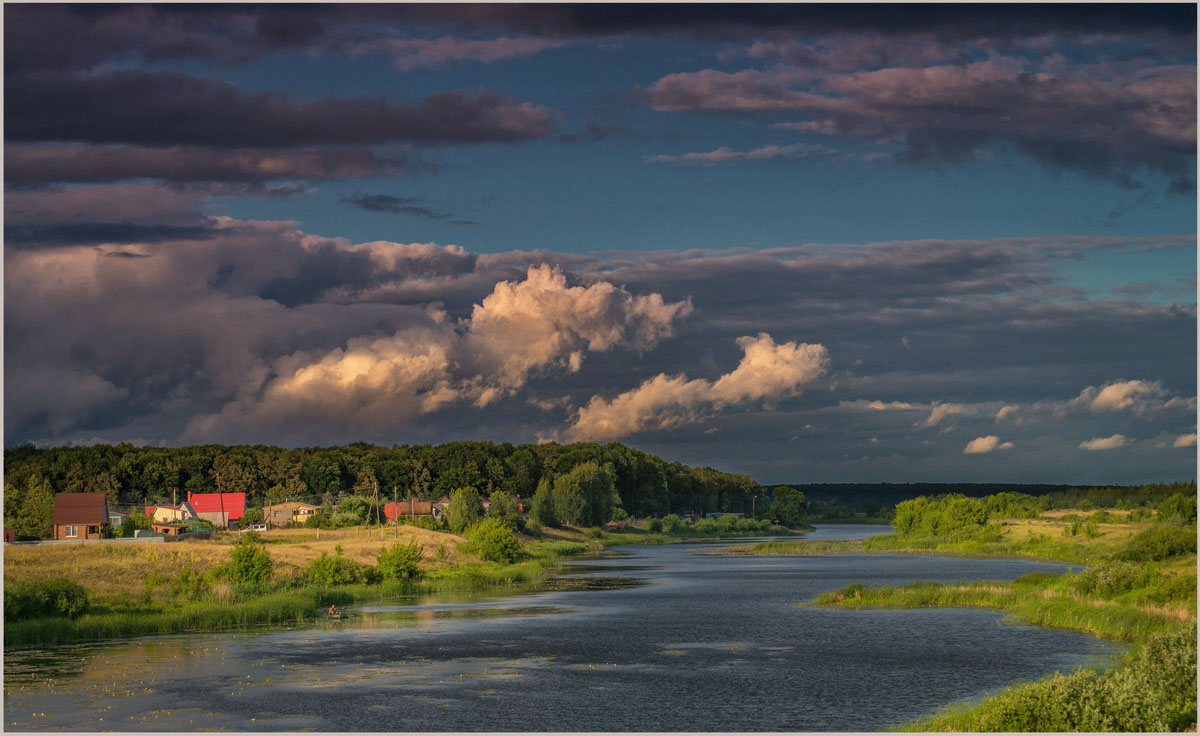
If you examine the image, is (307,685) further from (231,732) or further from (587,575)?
(587,575)

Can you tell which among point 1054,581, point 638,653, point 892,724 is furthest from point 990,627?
point 892,724

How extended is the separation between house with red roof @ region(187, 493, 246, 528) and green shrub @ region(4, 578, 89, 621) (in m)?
Answer: 116

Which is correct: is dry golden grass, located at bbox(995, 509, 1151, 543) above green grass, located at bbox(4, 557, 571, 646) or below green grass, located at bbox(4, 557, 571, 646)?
below

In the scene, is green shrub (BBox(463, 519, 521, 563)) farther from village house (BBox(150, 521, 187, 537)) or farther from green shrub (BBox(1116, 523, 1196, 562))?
green shrub (BBox(1116, 523, 1196, 562))

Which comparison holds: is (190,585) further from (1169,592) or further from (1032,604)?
(1169,592)

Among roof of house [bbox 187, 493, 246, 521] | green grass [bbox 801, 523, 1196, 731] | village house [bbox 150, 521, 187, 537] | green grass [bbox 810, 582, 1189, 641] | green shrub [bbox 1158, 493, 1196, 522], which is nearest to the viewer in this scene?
green grass [bbox 801, 523, 1196, 731]

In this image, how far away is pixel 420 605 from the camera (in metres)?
82.4

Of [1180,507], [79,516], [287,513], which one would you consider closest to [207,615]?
[79,516]

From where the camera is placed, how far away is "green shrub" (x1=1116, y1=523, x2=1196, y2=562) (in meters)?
70.8

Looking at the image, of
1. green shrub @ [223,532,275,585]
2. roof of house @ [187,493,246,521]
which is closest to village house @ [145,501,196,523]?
roof of house @ [187,493,246,521]

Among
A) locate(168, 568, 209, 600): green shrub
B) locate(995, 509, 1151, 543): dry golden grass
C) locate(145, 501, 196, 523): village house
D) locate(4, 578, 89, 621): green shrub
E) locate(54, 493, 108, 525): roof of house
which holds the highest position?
locate(54, 493, 108, 525): roof of house

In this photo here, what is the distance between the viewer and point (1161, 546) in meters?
71.6

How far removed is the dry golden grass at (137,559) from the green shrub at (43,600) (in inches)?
264

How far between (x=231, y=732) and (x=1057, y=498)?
556ft
